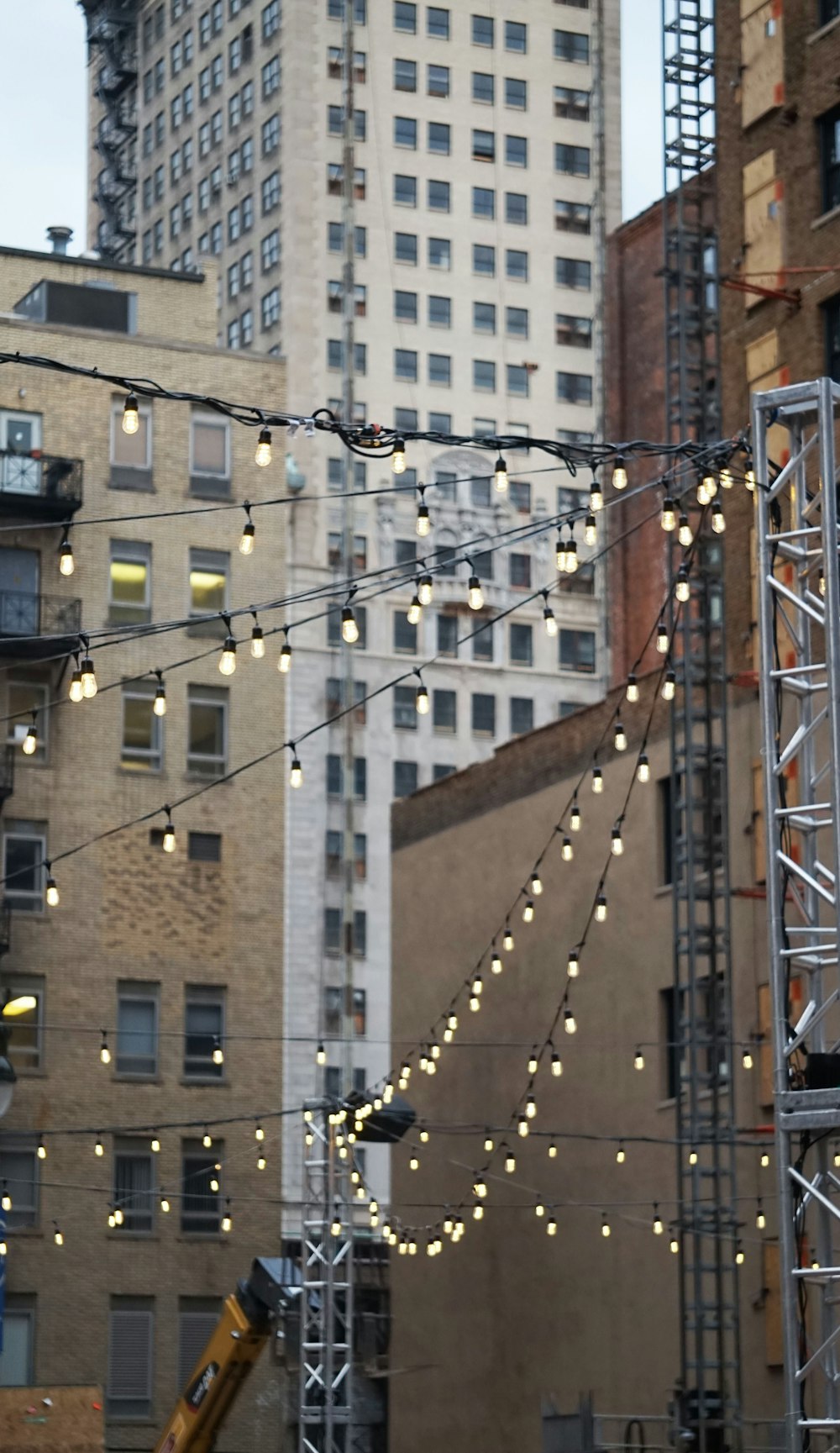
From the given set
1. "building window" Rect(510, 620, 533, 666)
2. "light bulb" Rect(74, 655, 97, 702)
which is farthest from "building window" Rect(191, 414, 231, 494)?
"building window" Rect(510, 620, 533, 666)

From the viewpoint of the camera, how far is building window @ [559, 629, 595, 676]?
291 ft

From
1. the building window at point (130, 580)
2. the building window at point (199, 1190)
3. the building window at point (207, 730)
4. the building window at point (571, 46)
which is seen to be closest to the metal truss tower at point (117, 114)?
the building window at point (571, 46)

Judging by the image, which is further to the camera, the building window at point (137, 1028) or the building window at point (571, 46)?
the building window at point (571, 46)

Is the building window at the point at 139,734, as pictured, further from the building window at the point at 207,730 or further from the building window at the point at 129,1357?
the building window at the point at 129,1357

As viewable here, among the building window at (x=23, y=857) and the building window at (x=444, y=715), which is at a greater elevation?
the building window at (x=444, y=715)

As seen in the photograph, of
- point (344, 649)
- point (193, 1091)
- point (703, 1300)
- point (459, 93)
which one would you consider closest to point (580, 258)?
point (459, 93)

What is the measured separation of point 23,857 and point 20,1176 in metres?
5.97

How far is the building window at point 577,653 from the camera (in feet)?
291

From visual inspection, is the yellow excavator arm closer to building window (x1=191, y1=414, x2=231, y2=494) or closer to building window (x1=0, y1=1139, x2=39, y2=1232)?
building window (x1=0, y1=1139, x2=39, y2=1232)

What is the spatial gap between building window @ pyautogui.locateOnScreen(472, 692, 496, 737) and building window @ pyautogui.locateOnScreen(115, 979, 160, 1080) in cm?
3605

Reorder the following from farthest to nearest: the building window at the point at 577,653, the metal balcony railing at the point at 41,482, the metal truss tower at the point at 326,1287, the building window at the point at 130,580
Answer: the building window at the point at 577,653, the building window at the point at 130,580, the metal balcony railing at the point at 41,482, the metal truss tower at the point at 326,1287

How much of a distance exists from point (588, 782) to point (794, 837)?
8814 mm

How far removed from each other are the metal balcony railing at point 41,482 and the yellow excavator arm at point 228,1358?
749 inches

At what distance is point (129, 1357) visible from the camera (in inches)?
1992
